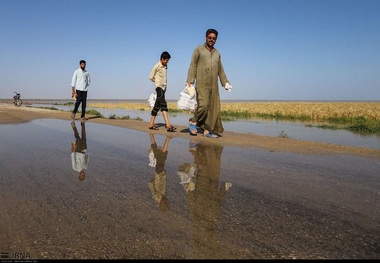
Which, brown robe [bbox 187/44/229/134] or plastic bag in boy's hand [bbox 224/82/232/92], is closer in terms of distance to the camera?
brown robe [bbox 187/44/229/134]

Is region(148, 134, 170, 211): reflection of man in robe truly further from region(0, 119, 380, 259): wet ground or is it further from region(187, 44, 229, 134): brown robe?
region(187, 44, 229, 134): brown robe

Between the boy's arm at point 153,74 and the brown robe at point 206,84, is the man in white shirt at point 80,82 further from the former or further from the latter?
the brown robe at point 206,84

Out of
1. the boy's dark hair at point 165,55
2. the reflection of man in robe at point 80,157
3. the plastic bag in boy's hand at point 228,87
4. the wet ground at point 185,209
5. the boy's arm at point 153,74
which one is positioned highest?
the boy's dark hair at point 165,55

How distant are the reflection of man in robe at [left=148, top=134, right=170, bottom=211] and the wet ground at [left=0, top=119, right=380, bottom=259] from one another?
0.05 ft

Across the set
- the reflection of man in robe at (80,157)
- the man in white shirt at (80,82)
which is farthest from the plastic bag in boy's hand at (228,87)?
the man in white shirt at (80,82)

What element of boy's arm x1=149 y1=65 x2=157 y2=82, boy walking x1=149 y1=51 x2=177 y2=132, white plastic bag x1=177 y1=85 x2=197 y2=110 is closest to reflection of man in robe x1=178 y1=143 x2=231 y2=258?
white plastic bag x1=177 y1=85 x2=197 y2=110

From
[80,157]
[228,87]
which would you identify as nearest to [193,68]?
[228,87]

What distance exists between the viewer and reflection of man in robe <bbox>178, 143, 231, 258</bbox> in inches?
69.0

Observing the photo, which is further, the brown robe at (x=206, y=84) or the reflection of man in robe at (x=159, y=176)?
the brown robe at (x=206, y=84)

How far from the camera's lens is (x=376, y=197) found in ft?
8.83

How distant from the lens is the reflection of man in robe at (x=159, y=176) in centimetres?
247

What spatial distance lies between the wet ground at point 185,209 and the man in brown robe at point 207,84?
298cm

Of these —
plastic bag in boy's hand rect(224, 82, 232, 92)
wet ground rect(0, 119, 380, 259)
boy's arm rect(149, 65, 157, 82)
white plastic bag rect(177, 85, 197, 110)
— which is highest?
boy's arm rect(149, 65, 157, 82)

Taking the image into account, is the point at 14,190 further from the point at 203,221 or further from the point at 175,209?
the point at 203,221
